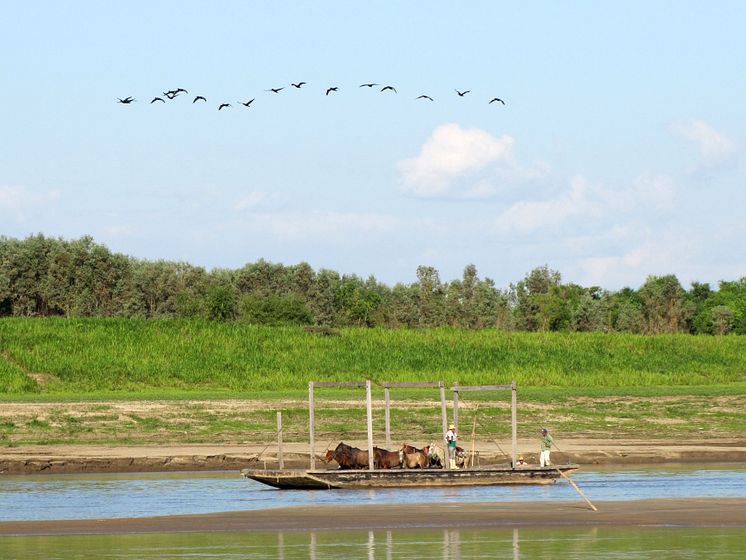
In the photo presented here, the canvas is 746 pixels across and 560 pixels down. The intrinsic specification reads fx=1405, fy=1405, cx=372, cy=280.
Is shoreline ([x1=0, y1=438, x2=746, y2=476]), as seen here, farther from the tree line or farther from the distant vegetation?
the tree line

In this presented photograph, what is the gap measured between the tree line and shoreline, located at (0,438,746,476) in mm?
69069

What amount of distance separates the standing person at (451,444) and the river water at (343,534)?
45.9 inches

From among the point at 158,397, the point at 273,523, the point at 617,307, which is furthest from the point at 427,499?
the point at 617,307

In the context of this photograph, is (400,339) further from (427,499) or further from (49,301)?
(49,301)

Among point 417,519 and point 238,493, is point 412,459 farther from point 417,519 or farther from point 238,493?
point 417,519

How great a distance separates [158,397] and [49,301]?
76734mm

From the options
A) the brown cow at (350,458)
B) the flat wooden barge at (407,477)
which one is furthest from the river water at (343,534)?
the brown cow at (350,458)

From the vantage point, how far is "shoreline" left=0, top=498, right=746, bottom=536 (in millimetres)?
30906

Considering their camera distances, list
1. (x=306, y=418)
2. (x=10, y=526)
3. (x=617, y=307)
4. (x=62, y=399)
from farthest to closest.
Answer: (x=617, y=307)
(x=62, y=399)
(x=306, y=418)
(x=10, y=526)

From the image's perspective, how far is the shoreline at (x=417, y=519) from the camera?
30.9 m

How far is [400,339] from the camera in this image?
81188mm

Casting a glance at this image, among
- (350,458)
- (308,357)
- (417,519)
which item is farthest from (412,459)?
(308,357)

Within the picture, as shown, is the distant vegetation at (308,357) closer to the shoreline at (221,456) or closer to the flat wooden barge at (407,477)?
the shoreline at (221,456)

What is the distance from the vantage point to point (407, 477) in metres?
38.8
